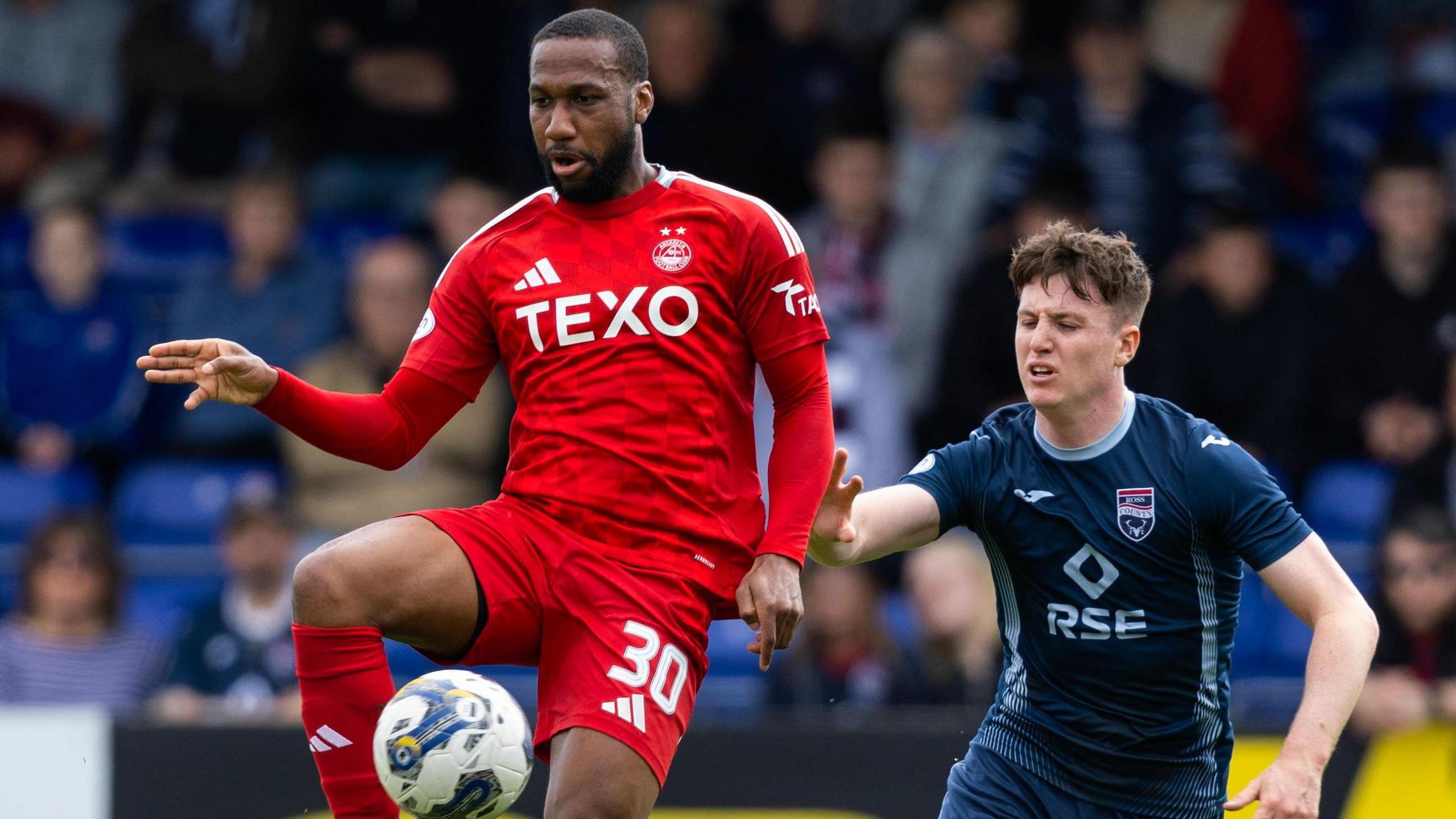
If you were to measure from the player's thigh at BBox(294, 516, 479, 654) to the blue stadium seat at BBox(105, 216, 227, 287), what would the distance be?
6.16 metres

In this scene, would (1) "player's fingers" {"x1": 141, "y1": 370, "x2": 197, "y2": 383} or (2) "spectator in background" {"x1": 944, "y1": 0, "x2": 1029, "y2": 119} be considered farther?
(2) "spectator in background" {"x1": 944, "y1": 0, "x2": 1029, "y2": 119}

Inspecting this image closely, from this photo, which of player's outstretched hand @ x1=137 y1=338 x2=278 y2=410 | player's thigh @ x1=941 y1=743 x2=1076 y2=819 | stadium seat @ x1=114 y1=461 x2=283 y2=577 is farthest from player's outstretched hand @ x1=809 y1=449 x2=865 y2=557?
stadium seat @ x1=114 y1=461 x2=283 y2=577

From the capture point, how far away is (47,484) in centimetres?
938

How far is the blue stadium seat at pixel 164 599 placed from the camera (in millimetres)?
8789

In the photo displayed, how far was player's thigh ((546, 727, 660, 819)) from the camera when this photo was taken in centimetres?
432

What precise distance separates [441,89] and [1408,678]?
584cm

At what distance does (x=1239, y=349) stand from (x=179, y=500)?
5.22m

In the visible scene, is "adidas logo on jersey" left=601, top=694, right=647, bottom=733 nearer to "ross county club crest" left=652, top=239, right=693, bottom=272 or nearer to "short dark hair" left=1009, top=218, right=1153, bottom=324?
"ross county club crest" left=652, top=239, right=693, bottom=272

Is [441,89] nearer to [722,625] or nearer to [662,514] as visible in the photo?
[722,625]

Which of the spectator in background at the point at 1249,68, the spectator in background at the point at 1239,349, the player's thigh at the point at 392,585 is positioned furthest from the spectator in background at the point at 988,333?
the player's thigh at the point at 392,585

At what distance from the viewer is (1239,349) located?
28.5 feet

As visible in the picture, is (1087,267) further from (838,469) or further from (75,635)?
(75,635)

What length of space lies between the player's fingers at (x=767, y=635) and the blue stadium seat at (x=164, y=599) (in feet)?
15.7

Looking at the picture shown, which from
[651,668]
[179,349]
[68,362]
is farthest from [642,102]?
[68,362]
